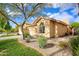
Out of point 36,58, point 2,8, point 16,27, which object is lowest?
point 36,58

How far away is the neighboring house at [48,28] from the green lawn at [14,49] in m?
0.17

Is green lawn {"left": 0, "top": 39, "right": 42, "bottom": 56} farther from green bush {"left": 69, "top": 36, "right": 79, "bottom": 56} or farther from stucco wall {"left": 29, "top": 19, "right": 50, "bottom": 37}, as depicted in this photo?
green bush {"left": 69, "top": 36, "right": 79, "bottom": 56}

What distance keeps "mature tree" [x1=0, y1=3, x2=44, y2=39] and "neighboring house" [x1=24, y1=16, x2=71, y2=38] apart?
68 millimetres

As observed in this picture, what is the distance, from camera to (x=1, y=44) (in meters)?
2.12

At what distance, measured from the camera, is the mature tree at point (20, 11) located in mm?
2104

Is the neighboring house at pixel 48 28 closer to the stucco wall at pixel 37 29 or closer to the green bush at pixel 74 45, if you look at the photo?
the stucco wall at pixel 37 29

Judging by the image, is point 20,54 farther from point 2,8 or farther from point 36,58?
point 2,8

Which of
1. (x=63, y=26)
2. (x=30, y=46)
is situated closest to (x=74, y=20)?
(x=63, y=26)

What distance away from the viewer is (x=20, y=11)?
2.12m

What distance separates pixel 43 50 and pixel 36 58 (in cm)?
11

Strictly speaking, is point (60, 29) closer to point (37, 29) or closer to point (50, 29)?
point (50, 29)

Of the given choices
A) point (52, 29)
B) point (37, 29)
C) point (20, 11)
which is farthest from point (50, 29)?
point (20, 11)

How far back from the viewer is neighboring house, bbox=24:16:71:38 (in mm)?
2096

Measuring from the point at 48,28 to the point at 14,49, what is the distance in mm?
422
